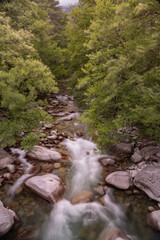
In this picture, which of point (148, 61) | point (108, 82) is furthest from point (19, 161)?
point (148, 61)

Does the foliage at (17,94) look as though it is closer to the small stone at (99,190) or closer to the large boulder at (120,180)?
the small stone at (99,190)

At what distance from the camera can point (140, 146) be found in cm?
858

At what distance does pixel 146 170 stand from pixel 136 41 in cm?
576

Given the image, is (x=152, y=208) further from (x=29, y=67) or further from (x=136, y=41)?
(x=29, y=67)

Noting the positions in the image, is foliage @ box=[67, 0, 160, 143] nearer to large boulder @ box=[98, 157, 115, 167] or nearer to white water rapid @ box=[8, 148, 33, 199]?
large boulder @ box=[98, 157, 115, 167]

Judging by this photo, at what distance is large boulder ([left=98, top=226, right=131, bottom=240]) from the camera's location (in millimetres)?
4748

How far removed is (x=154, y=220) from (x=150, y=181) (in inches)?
A: 55.5

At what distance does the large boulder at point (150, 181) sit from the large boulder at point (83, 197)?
6.99 ft

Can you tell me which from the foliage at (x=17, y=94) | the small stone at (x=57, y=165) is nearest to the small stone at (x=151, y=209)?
the small stone at (x=57, y=165)

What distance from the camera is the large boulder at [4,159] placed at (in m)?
7.77

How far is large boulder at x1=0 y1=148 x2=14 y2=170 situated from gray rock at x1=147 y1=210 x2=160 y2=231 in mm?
6968

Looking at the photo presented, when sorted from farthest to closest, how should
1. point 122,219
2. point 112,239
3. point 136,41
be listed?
1. point 136,41
2. point 122,219
3. point 112,239

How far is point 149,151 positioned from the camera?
762cm

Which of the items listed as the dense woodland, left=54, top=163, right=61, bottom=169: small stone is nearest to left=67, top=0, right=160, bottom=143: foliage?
the dense woodland
